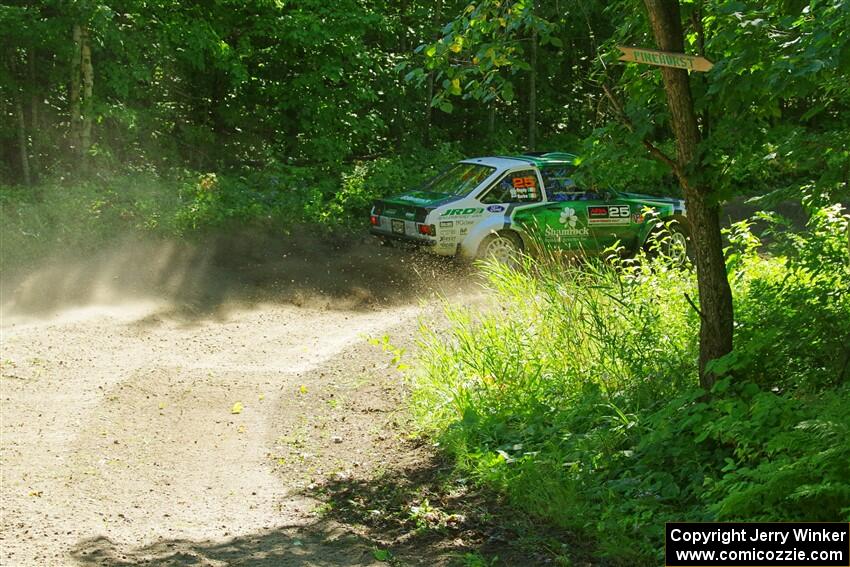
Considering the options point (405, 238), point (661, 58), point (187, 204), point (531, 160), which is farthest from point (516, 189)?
point (661, 58)

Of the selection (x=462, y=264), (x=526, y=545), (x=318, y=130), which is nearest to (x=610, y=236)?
(x=462, y=264)

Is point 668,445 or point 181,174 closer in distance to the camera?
point 668,445

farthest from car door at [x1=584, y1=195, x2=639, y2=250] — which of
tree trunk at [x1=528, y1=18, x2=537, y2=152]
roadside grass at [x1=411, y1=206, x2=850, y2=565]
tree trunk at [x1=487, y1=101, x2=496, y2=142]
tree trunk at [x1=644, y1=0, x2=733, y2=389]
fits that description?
tree trunk at [x1=487, y1=101, x2=496, y2=142]

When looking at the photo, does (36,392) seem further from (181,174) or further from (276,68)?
(276,68)

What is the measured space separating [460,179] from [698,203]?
8676 mm

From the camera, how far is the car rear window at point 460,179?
14930 mm

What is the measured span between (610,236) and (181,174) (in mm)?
7992

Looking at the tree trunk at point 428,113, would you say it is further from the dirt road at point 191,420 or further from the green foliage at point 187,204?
the dirt road at point 191,420

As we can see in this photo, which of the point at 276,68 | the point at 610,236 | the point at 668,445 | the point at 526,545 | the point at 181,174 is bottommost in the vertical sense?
the point at 526,545

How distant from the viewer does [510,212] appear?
48.3 feet

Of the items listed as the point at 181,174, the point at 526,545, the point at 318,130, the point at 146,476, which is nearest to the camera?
the point at 526,545

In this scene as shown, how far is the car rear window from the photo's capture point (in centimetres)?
1493

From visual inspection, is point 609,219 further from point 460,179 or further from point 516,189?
point 460,179

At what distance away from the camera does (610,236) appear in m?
15.3
